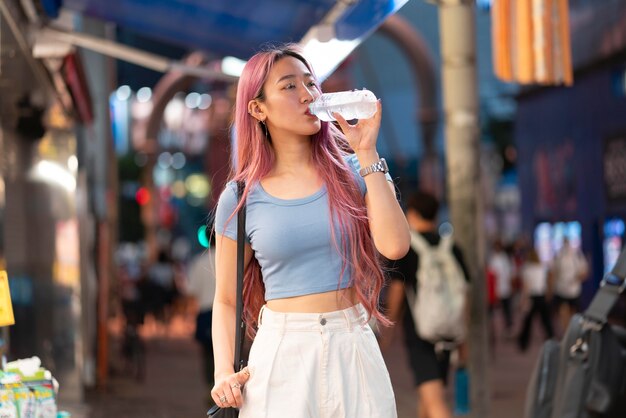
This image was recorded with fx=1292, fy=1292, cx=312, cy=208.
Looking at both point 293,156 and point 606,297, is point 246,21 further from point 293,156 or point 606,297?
point 293,156

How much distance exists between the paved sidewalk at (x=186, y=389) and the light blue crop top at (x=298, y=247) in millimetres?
7887

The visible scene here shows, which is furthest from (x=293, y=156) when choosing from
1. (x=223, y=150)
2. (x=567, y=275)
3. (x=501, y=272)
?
(x=501, y=272)

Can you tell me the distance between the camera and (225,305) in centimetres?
394

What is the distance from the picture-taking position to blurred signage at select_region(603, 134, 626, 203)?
25.2m

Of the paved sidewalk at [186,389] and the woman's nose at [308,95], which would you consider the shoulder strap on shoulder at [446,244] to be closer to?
the paved sidewalk at [186,389]

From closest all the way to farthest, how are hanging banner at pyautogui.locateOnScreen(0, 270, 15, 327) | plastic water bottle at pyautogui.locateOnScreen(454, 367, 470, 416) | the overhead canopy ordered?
hanging banner at pyautogui.locateOnScreen(0, 270, 15, 327) < the overhead canopy < plastic water bottle at pyautogui.locateOnScreen(454, 367, 470, 416)

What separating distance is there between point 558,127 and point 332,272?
90.4 ft

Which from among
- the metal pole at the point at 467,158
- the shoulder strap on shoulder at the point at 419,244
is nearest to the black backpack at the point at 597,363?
the shoulder strap on shoulder at the point at 419,244

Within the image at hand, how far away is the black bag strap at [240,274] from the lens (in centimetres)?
382

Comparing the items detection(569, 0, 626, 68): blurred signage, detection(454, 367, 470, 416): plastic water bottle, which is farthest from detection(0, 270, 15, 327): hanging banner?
detection(569, 0, 626, 68): blurred signage

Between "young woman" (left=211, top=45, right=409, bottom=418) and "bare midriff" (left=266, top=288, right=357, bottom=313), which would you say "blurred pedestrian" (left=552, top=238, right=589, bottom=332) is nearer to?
"young woman" (left=211, top=45, right=409, bottom=418)

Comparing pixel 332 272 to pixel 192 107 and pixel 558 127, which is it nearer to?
pixel 558 127

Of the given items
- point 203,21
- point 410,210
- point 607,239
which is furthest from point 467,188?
point 607,239

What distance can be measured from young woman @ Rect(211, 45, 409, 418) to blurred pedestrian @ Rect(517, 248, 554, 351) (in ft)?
48.5
